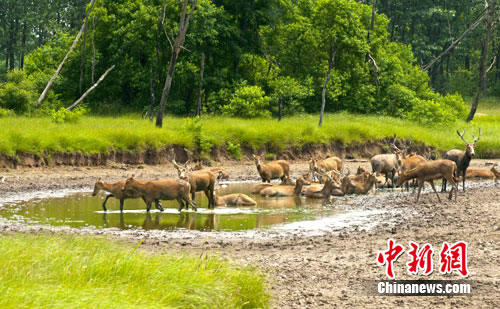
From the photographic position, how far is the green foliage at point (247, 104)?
3759 cm

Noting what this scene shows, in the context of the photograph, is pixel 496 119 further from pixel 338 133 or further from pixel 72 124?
pixel 72 124

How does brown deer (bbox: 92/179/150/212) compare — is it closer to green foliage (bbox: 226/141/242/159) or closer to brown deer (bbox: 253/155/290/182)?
brown deer (bbox: 253/155/290/182)

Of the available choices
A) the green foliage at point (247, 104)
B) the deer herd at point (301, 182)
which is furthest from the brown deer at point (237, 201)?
the green foliage at point (247, 104)

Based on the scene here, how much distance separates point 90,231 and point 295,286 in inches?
241

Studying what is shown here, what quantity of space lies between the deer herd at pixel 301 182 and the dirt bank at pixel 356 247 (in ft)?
3.25

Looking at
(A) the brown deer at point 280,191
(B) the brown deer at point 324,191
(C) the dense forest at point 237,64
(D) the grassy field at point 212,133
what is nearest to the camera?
(B) the brown deer at point 324,191

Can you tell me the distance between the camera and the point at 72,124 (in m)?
30.0

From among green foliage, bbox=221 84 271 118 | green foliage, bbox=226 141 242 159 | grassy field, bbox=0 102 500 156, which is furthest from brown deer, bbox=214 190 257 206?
green foliage, bbox=221 84 271 118

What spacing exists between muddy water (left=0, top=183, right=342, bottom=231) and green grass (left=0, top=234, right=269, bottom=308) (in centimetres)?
623

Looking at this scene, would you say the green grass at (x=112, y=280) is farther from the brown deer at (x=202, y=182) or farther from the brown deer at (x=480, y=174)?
the brown deer at (x=480, y=174)

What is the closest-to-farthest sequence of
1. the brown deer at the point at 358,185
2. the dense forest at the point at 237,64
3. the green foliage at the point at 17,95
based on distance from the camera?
the brown deer at the point at 358,185, the green foliage at the point at 17,95, the dense forest at the point at 237,64

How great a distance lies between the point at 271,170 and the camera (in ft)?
85.1

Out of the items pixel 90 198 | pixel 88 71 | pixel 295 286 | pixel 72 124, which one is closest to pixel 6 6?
pixel 88 71

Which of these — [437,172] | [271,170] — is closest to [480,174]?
[271,170]
